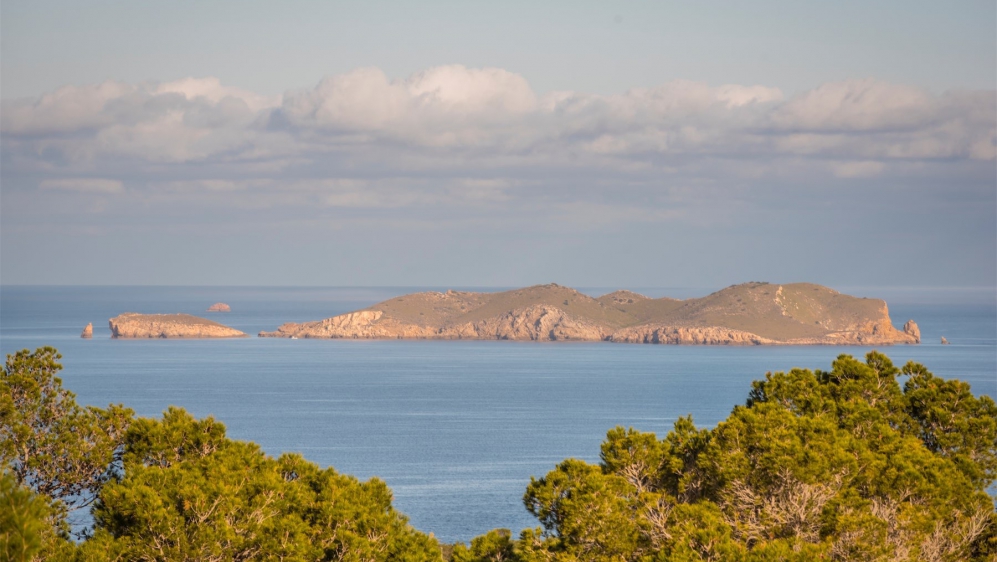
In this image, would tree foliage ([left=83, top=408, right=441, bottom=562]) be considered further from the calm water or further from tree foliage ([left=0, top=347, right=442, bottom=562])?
the calm water

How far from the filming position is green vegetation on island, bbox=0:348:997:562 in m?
20.6

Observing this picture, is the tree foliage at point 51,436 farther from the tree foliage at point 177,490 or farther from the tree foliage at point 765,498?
the tree foliage at point 765,498

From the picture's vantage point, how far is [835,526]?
71.3ft

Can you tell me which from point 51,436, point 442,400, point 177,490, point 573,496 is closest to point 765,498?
point 573,496

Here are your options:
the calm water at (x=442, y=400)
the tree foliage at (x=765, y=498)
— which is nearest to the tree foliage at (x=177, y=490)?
the tree foliage at (x=765, y=498)

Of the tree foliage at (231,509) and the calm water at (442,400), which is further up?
the tree foliage at (231,509)

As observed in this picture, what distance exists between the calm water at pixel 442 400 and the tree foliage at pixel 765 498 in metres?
31.1

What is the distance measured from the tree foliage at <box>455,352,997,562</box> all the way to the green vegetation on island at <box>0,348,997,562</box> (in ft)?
0.12

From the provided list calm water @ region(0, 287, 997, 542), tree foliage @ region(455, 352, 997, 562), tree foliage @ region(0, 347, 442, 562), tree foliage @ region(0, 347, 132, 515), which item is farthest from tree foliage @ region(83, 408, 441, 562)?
calm water @ region(0, 287, 997, 542)

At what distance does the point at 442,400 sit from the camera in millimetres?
125500

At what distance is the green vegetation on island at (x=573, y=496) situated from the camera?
20594 millimetres

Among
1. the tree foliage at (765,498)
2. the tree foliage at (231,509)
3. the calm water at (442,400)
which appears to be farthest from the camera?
the calm water at (442,400)

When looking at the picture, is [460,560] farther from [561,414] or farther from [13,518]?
[561,414]

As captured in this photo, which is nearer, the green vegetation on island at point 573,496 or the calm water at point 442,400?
the green vegetation on island at point 573,496
